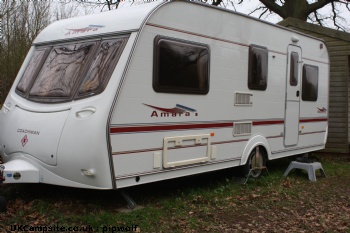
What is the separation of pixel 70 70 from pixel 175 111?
1.51m

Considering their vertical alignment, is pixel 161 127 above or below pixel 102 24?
below

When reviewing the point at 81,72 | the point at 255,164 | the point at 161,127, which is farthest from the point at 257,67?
the point at 81,72

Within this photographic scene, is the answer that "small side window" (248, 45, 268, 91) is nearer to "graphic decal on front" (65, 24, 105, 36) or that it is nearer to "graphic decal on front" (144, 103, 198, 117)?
"graphic decal on front" (144, 103, 198, 117)

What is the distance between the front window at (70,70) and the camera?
5.08 metres

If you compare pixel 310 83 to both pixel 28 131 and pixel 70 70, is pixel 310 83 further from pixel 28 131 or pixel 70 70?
pixel 28 131

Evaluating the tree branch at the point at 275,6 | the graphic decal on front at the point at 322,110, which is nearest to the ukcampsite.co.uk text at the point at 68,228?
the graphic decal on front at the point at 322,110

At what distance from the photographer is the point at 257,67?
7195 mm

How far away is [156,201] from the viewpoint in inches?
232

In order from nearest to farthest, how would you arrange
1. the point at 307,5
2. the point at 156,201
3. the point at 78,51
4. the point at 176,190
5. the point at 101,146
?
the point at 101,146, the point at 78,51, the point at 156,201, the point at 176,190, the point at 307,5

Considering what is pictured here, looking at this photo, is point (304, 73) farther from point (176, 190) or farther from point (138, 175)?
point (138, 175)

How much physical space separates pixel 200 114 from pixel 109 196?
177 centimetres

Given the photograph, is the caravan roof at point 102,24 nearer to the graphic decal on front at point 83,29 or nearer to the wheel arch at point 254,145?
the graphic decal on front at point 83,29

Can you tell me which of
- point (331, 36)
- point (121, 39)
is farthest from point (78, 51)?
point (331, 36)

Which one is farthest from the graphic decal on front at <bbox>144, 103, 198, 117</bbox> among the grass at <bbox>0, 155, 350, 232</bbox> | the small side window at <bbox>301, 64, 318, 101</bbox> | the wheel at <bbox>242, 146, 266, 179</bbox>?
the small side window at <bbox>301, 64, 318, 101</bbox>
